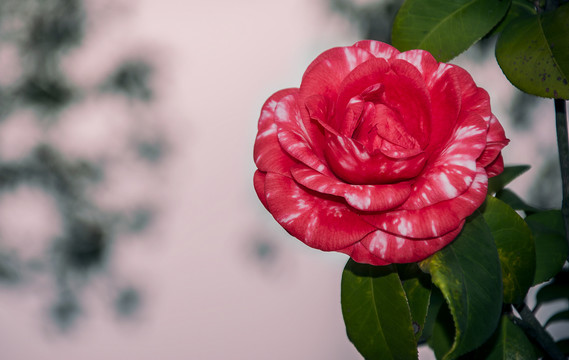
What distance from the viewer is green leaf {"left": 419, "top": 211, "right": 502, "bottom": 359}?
282 mm

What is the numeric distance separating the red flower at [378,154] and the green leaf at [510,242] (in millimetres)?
53

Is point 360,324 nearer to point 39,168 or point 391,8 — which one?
point 391,8

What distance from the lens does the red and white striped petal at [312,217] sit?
0.28 metres

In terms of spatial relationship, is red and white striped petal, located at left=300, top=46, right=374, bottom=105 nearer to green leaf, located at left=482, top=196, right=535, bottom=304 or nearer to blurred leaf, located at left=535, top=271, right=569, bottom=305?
green leaf, located at left=482, top=196, right=535, bottom=304

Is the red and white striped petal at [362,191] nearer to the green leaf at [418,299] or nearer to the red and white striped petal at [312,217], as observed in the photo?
the red and white striped petal at [312,217]

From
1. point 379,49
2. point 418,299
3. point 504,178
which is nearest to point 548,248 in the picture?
point 504,178

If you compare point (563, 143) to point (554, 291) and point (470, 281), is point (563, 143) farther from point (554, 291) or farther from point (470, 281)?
point (554, 291)

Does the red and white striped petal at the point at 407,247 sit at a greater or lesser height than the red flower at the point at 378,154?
lesser

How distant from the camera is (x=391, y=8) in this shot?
95cm

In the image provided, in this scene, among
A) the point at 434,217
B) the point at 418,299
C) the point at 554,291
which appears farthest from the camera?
the point at 554,291

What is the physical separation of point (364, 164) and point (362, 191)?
15 millimetres

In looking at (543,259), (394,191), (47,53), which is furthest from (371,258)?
(47,53)

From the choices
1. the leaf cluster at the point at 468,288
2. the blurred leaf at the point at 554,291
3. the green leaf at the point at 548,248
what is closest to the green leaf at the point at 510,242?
the leaf cluster at the point at 468,288

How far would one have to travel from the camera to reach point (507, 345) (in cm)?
42
